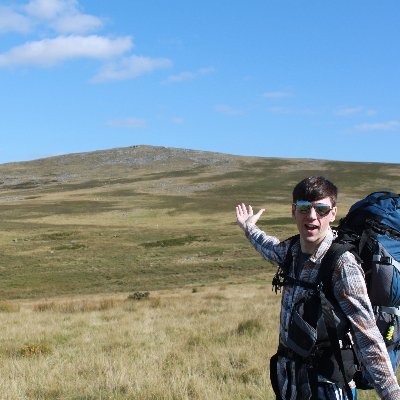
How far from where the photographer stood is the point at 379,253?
348cm

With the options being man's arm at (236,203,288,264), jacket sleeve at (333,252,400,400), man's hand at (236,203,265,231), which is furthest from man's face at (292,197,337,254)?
man's hand at (236,203,265,231)

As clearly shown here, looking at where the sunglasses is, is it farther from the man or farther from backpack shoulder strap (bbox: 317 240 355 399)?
backpack shoulder strap (bbox: 317 240 355 399)

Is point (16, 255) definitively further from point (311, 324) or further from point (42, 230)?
point (311, 324)

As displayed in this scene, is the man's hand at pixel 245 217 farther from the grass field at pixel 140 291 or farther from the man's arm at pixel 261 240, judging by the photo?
the grass field at pixel 140 291

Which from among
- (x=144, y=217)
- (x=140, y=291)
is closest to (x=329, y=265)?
(x=140, y=291)

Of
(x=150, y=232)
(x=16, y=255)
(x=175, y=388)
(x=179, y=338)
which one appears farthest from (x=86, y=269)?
(x=175, y=388)

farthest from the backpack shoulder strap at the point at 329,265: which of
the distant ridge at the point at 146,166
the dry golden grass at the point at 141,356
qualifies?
the distant ridge at the point at 146,166

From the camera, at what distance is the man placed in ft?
10.2

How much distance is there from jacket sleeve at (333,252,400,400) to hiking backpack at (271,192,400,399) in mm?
73

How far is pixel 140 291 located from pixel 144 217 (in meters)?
51.4

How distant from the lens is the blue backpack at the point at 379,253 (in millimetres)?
3389

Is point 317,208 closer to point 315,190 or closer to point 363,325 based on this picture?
point 315,190

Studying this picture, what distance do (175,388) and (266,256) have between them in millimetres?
2582

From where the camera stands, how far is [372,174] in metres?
137
